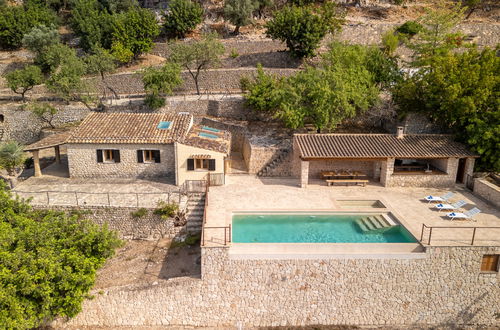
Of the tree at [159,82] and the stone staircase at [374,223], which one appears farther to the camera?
the tree at [159,82]

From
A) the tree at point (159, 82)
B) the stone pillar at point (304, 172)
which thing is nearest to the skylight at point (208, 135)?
the stone pillar at point (304, 172)

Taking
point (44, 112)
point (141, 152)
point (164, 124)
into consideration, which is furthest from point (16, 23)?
point (141, 152)

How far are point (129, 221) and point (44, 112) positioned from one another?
20.9 metres

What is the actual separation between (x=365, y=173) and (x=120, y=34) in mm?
35017

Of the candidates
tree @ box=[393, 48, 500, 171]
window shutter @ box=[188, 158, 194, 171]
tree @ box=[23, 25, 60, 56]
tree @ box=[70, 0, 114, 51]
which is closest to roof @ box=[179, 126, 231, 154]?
window shutter @ box=[188, 158, 194, 171]

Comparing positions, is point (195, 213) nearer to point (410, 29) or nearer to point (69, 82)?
point (69, 82)

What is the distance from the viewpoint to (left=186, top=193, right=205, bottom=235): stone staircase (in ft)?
79.4

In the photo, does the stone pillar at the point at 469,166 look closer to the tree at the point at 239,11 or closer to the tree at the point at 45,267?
the tree at the point at 45,267

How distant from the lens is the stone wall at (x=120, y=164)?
88.7 feet

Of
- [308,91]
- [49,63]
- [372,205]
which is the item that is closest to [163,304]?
[372,205]

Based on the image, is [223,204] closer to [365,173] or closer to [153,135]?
[153,135]

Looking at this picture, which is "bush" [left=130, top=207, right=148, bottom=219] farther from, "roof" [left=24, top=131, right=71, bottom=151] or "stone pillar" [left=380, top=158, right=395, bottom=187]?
"stone pillar" [left=380, top=158, right=395, bottom=187]

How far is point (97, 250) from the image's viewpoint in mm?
18625

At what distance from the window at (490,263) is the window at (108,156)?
72.3ft
